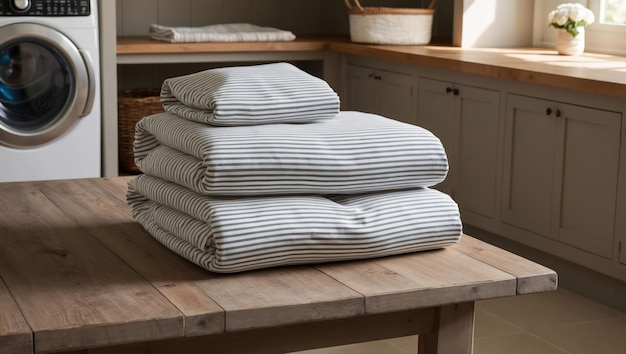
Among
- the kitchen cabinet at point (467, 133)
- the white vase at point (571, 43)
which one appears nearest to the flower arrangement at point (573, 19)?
the white vase at point (571, 43)

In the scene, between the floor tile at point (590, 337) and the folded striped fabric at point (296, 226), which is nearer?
the folded striped fabric at point (296, 226)

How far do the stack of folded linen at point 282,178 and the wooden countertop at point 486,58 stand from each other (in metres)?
1.66

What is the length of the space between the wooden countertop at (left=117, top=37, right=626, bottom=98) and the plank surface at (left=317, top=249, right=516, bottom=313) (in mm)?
1707

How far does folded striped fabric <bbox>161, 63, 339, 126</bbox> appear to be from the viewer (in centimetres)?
136

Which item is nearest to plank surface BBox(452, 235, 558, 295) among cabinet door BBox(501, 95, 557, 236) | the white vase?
cabinet door BBox(501, 95, 557, 236)

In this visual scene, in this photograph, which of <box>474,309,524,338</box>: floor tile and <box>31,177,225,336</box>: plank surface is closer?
<box>31,177,225,336</box>: plank surface

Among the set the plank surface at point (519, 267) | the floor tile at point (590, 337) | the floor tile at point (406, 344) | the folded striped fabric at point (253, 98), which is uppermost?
the folded striped fabric at point (253, 98)

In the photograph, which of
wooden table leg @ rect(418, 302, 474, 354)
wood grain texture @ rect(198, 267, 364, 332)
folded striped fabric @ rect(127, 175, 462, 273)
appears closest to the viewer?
wood grain texture @ rect(198, 267, 364, 332)

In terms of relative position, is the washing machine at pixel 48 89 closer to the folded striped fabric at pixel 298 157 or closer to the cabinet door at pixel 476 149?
the cabinet door at pixel 476 149

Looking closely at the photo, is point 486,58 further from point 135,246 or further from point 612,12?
point 135,246

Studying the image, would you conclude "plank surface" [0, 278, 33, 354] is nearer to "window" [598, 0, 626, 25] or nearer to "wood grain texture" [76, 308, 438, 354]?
"wood grain texture" [76, 308, 438, 354]

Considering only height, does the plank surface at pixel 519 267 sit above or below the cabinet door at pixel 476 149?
above

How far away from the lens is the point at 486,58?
377 cm

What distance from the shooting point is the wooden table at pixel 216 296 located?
1.10 m
